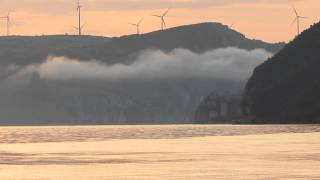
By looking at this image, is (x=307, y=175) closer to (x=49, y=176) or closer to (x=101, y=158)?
(x=49, y=176)

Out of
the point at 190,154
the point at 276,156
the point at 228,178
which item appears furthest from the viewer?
the point at 190,154

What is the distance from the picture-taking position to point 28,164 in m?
108

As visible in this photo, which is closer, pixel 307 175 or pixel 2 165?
pixel 307 175

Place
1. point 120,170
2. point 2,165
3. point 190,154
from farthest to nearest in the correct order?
1. point 190,154
2. point 2,165
3. point 120,170

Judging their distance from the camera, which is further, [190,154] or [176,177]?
[190,154]

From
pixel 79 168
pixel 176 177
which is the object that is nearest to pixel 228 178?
pixel 176 177

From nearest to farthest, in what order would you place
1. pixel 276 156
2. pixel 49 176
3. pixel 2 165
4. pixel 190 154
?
pixel 49 176, pixel 2 165, pixel 276 156, pixel 190 154

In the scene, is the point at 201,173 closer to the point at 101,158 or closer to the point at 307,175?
the point at 307,175

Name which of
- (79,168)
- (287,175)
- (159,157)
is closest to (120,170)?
(79,168)

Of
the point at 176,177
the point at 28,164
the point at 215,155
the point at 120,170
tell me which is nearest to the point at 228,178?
the point at 176,177

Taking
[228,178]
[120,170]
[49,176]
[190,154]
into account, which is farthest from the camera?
[190,154]

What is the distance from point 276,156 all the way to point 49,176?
1680 inches

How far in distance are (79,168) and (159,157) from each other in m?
26.0

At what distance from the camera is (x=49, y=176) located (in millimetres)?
86875
